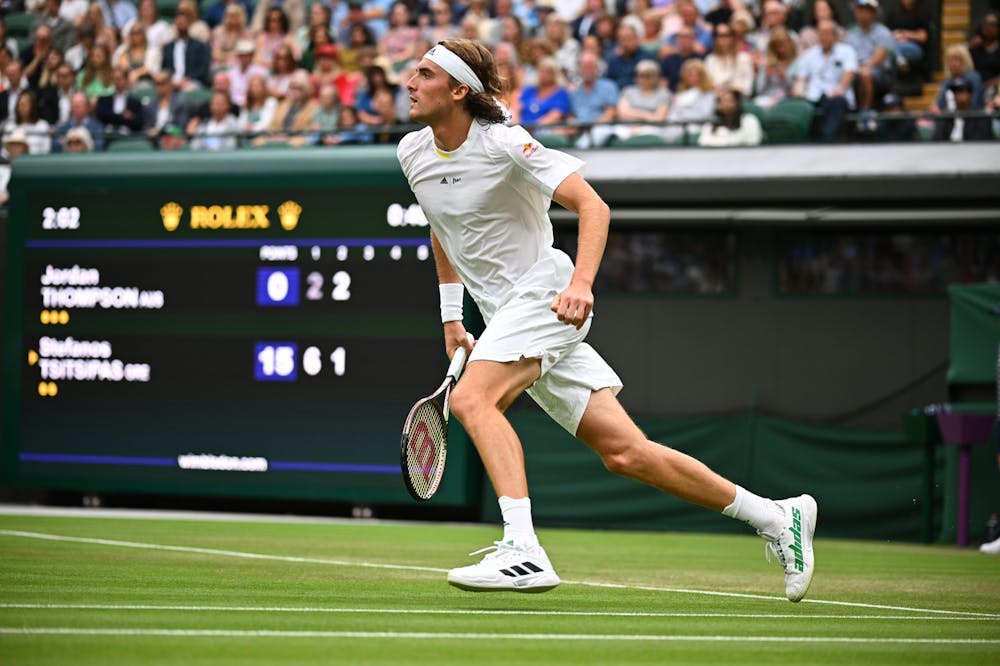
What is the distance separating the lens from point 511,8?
18.7m

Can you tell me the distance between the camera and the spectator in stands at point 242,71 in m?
18.9

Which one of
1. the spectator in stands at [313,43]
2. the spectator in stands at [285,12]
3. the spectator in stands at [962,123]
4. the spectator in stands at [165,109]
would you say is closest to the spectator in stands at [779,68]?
the spectator in stands at [962,123]

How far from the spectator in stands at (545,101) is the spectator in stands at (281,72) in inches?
122

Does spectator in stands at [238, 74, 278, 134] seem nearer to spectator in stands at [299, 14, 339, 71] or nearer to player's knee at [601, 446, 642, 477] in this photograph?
spectator in stands at [299, 14, 339, 71]

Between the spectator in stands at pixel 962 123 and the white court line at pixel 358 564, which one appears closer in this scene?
the white court line at pixel 358 564

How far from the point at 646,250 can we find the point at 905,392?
293 centimetres

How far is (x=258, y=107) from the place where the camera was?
59.8 ft

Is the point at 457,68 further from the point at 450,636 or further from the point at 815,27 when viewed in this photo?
the point at 815,27

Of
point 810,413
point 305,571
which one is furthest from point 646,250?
point 305,571

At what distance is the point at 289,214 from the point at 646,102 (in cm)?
384

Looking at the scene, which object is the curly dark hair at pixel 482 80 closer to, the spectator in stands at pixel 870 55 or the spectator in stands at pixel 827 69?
the spectator in stands at pixel 870 55

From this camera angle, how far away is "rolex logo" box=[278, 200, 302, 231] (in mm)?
15125

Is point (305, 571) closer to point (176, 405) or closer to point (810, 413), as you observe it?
point (176, 405)

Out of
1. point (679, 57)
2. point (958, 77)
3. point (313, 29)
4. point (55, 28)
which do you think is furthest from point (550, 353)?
point (55, 28)
